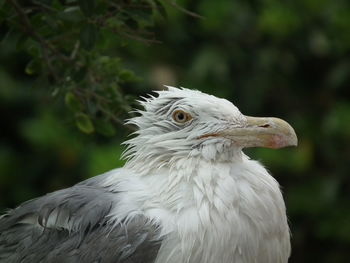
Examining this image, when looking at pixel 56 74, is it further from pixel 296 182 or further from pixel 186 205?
pixel 296 182

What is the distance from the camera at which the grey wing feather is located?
395 cm

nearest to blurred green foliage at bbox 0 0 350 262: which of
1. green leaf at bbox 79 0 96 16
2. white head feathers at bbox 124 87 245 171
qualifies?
white head feathers at bbox 124 87 245 171

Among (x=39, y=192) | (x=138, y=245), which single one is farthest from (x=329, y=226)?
(x=138, y=245)

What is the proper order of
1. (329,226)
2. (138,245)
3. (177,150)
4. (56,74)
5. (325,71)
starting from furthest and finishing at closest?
(325,71), (329,226), (56,74), (177,150), (138,245)

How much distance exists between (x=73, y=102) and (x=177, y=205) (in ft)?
3.14

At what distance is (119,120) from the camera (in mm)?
4758

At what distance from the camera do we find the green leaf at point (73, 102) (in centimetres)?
462

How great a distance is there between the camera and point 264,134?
13.4 ft

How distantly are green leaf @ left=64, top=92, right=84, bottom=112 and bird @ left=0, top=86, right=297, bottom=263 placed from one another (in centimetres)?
48

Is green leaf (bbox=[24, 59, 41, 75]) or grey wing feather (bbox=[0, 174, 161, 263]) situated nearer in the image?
grey wing feather (bbox=[0, 174, 161, 263])

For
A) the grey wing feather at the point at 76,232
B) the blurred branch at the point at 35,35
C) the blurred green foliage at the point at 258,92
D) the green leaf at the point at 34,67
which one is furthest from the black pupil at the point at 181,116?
the blurred green foliage at the point at 258,92

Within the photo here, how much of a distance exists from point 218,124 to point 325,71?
522 cm

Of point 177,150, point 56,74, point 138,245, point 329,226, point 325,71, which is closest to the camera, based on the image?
point 138,245

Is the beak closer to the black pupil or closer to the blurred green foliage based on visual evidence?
the black pupil
